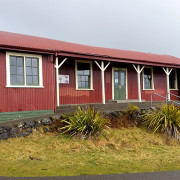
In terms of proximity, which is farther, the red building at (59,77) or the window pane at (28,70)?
the window pane at (28,70)

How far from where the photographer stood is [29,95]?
355 inches

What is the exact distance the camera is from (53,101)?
31.4 feet

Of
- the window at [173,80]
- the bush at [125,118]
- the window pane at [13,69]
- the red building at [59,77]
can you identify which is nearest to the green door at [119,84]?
the red building at [59,77]

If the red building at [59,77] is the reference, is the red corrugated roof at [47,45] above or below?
above

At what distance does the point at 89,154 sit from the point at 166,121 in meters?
4.00

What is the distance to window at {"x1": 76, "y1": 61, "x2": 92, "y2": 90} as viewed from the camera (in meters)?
12.2

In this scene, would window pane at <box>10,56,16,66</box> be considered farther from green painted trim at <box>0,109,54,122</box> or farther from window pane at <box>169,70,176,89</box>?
window pane at <box>169,70,176,89</box>

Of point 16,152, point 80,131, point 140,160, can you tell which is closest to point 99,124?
point 80,131

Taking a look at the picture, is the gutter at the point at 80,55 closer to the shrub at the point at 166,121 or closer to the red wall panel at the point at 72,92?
the red wall panel at the point at 72,92

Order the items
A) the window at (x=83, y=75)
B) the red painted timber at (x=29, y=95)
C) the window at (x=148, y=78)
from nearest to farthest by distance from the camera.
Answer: the red painted timber at (x=29, y=95), the window at (x=83, y=75), the window at (x=148, y=78)

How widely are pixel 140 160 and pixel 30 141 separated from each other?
366 centimetres

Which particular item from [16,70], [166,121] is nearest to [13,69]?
[16,70]

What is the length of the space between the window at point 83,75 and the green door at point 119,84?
2016 millimetres

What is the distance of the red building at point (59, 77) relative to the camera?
28.4ft
